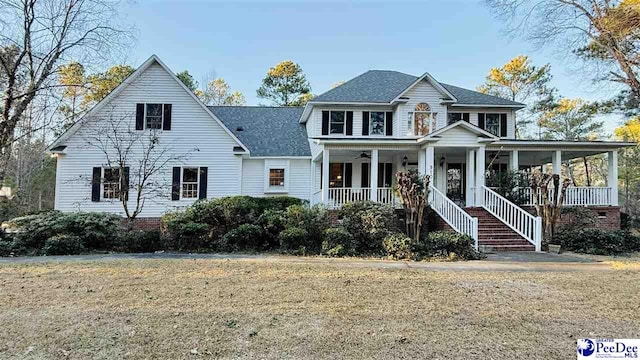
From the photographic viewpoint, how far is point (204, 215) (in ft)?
37.8

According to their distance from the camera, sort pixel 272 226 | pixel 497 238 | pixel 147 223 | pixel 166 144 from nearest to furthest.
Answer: pixel 272 226 < pixel 497 238 < pixel 147 223 < pixel 166 144

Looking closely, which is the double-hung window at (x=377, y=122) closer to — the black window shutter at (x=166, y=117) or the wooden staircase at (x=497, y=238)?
the wooden staircase at (x=497, y=238)

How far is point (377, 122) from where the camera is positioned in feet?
57.2

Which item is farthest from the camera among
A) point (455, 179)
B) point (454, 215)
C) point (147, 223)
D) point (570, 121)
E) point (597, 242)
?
point (570, 121)

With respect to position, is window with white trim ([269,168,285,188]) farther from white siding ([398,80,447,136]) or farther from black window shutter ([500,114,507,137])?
black window shutter ([500,114,507,137])

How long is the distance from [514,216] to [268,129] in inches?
471

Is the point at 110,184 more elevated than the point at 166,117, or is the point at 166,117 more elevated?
the point at 166,117

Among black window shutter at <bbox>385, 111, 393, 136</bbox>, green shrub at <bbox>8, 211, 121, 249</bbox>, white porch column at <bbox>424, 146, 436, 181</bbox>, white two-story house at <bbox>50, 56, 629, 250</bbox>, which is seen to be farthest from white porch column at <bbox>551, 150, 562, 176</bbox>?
green shrub at <bbox>8, 211, 121, 249</bbox>

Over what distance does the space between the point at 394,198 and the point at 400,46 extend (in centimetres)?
1044

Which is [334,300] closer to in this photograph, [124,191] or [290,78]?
[124,191]

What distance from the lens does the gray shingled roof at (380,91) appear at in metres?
17.2

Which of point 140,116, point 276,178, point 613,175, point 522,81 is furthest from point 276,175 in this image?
point 522,81

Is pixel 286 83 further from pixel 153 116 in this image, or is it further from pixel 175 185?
pixel 175 185

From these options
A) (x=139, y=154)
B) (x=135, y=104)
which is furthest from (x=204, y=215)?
(x=135, y=104)
